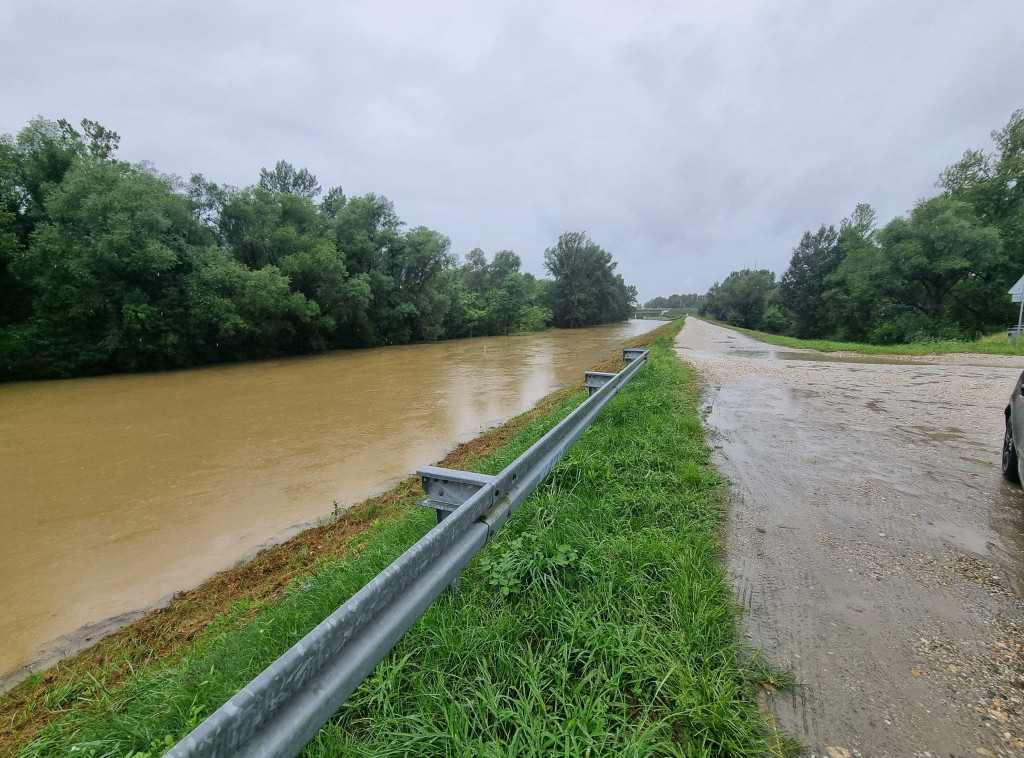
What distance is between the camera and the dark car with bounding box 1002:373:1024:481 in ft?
11.2

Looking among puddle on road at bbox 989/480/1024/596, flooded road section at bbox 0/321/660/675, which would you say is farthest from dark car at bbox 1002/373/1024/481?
flooded road section at bbox 0/321/660/675

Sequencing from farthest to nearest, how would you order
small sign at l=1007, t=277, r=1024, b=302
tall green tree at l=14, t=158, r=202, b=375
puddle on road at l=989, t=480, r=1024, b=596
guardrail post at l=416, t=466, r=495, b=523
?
tall green tree at l=14, t=158, r=202, b=375 < small sign at l=1007, t=277, r=1024, b=302 < puddle on road at l=989, t=480, r=1024, b=596 < guardrail post at l=416, t=466, r=495, b=523

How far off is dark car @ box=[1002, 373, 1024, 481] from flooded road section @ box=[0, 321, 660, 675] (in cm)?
687

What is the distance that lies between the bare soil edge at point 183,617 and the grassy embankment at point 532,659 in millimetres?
61

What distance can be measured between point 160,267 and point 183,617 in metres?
22.4

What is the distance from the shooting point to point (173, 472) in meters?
7.14

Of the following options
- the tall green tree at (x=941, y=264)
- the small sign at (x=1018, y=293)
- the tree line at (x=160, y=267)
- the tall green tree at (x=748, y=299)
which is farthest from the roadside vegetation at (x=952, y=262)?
the tall green tree at (x=748, y=299)

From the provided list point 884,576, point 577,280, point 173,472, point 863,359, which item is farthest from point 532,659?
point 577,280

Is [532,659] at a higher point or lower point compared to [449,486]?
lower

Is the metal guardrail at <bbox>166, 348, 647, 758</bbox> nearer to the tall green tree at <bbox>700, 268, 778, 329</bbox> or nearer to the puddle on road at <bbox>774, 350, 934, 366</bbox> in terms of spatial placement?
the puddle on road at <bbox>774, 350, 934, 366</bbox>

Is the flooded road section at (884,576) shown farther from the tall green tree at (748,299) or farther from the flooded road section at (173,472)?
the tall green tree at (748,299)

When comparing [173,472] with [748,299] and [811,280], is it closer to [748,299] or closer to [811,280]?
[811,280]

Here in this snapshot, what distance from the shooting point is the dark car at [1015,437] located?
3.41 m

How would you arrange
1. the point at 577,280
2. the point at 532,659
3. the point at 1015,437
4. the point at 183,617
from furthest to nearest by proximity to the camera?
the point at 577,280 < the point at 183,617 < the point at 1015,437 < the point at 532,659
